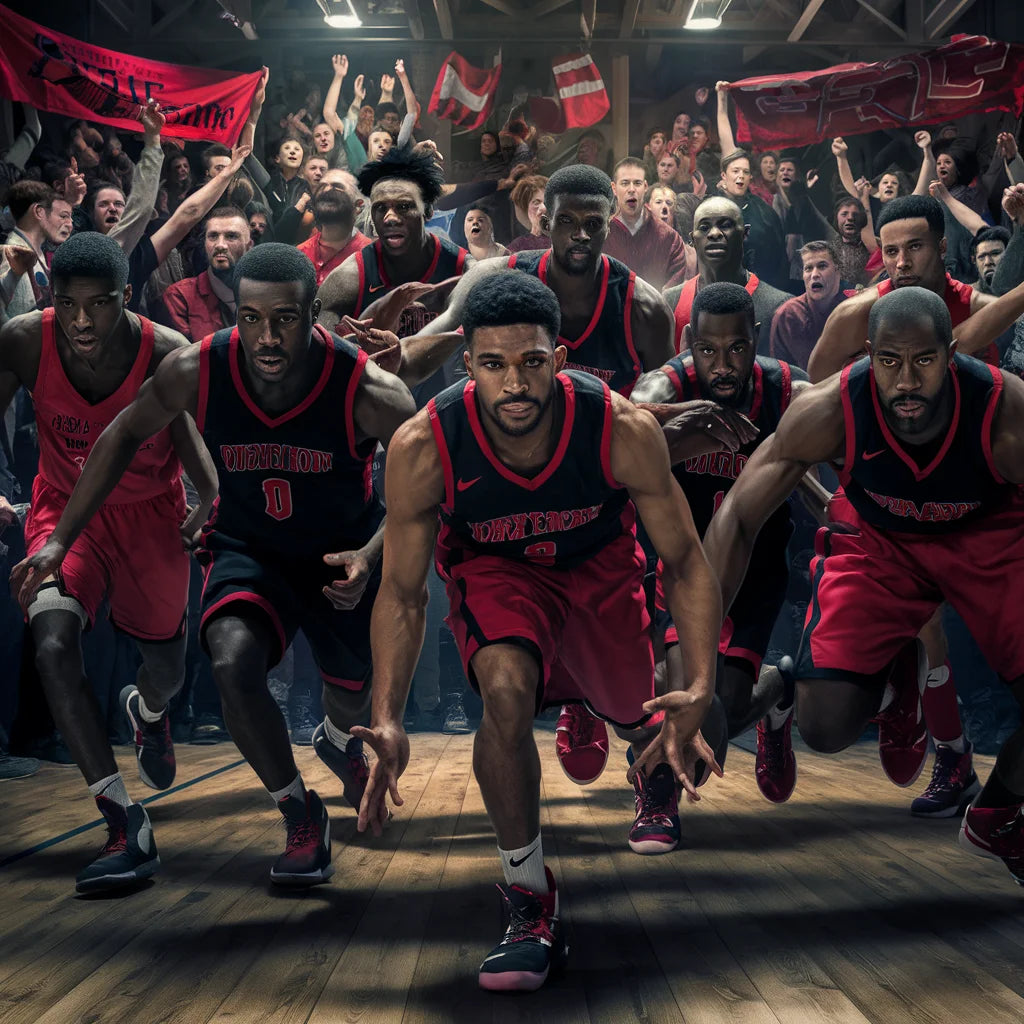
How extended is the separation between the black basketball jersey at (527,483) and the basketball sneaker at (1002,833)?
4.36ft

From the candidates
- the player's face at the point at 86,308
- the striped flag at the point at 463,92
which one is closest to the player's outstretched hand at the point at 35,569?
the player's face at the point at 86,308

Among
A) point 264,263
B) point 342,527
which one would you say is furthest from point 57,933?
point 264,263

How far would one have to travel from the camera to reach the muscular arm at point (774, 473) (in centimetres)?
346

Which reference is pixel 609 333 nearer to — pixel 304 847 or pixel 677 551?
pixel 677 551

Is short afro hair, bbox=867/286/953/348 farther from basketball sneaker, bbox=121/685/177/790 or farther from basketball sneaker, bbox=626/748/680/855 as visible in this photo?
basketball sneaker, bbox=121/685/177/790

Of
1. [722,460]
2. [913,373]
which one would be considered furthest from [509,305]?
[722,460]

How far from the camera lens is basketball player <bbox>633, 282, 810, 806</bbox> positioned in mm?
4148

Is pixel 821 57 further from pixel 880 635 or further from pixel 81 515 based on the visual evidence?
pixel 81 515

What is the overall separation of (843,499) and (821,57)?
808 cm

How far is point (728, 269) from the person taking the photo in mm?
5305

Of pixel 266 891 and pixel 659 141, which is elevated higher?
pixel 659 141

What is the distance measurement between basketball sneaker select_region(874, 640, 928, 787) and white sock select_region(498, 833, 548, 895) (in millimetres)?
1765

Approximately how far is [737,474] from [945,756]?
1.38 meters

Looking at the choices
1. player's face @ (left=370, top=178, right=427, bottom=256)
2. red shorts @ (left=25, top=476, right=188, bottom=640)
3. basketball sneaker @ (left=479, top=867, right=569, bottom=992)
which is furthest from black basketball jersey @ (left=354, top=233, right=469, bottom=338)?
basketball sneaker @ (left=479, top=867, right=569, bottom=992)
